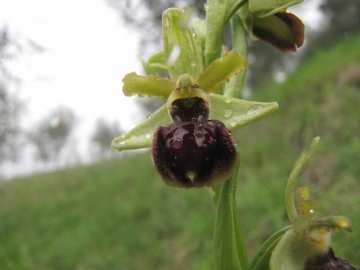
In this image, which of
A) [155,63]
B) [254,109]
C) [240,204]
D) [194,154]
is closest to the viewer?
[194,154]

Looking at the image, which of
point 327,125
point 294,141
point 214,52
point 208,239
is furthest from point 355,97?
point 214,52

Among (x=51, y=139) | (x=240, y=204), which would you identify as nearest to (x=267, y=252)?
(x=240, y=204)

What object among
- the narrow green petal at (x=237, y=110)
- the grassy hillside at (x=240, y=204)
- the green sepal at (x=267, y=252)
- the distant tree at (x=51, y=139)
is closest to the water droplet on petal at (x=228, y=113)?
the narrow green petal at (x=237, y=110)

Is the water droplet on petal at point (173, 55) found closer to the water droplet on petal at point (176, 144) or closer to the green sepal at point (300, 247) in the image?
the water droplet on petal at point (176, 144)

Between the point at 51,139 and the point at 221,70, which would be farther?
the point at 51,139

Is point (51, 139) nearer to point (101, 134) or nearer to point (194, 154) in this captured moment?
point (101, 134)
